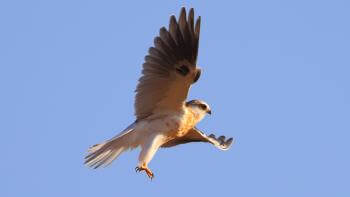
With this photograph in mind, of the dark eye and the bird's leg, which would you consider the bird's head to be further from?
the bird's leg

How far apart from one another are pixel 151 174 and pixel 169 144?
1494mm

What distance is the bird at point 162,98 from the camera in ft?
37.8

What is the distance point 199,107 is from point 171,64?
870 millimetres

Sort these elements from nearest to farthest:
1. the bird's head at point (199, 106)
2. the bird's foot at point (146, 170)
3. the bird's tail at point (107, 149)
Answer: the bird's foot at point (146, 170), the bird's tail at point (107, 149), the bird's head at point (199, 106)

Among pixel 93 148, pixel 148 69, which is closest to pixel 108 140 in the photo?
pixel 93 148

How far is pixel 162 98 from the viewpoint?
1182cm

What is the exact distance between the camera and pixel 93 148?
11797 mm

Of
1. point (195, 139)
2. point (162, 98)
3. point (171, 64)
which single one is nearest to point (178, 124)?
point (162, 98)

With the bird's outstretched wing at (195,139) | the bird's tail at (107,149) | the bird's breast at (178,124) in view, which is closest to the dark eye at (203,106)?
the bird's breast at (178,124)

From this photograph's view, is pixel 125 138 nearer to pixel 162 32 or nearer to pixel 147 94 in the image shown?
pixel 147 94

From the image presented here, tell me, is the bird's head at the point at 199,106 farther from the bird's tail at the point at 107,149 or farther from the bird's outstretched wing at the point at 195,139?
the bird's tail at the point at 107,149

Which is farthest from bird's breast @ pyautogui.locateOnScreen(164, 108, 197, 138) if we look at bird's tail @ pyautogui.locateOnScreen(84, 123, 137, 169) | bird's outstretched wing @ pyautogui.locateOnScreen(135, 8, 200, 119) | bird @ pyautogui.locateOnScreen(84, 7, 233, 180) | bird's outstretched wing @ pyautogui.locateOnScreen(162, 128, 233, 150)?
bird's outstretched wing @ pyautogui.locateOnScreen(162, 128, 233, 150)

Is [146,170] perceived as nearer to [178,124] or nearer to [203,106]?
[178,124]

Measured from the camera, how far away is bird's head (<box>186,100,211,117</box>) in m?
12.2
